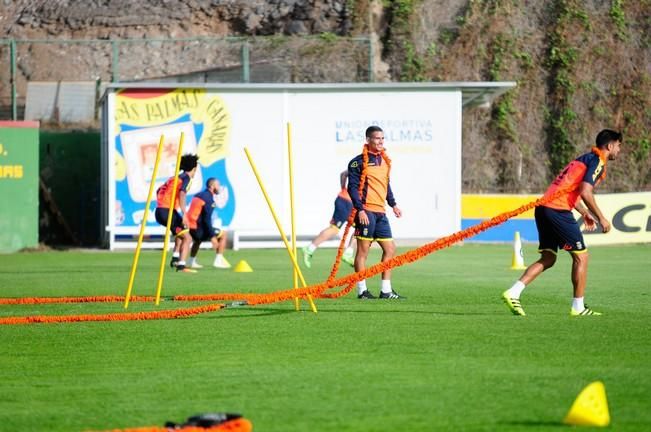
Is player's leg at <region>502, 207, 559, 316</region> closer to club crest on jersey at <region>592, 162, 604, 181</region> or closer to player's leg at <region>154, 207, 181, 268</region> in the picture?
club crest on jersey at <region>592, 162, 604, 181</region>

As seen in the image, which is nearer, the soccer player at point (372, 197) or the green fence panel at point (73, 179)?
the soccer player at point (372, 197)

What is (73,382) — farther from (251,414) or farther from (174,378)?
(251,414)

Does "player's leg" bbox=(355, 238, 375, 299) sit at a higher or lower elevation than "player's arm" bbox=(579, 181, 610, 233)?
lower

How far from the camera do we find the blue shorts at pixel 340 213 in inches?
911

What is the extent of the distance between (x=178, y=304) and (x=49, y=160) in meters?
20.6

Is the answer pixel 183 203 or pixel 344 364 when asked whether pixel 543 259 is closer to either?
pixel 344 364

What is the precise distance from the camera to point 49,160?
116 ft

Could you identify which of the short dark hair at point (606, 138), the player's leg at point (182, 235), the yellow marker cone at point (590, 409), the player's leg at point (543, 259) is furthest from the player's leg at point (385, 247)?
the yellow marker cone at point (590, 409)

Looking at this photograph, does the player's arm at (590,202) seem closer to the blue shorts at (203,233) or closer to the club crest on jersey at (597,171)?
the club crest on jersey at (597,171)

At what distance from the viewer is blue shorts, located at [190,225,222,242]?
23953 mm

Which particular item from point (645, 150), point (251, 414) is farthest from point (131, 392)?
point (645, 150)

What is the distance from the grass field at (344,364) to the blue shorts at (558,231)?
2.48 feet

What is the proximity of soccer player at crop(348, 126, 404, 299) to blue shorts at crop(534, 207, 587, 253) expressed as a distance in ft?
9.41

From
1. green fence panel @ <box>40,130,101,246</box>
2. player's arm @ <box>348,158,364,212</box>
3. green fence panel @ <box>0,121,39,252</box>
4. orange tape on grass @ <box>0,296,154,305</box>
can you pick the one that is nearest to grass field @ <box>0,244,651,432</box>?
orange tape on grass @ <box>0,296,154,305</box>
